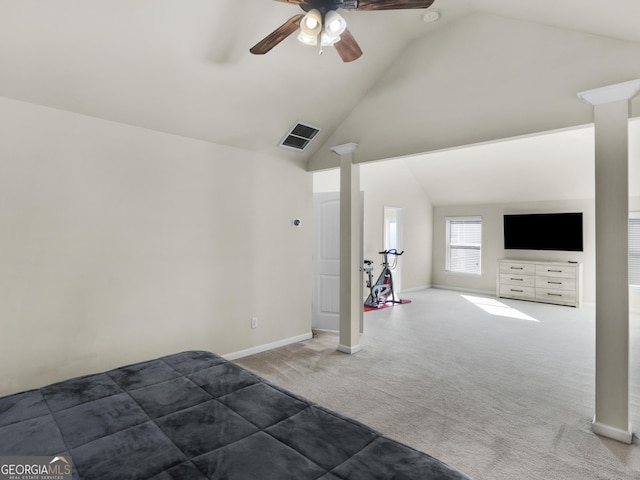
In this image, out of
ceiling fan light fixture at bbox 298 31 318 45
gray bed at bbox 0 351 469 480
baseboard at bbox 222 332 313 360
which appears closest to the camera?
gray bed at bbox 0 351 469 480

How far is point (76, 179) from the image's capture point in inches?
116

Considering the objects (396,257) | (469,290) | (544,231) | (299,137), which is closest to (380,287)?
(396,257)

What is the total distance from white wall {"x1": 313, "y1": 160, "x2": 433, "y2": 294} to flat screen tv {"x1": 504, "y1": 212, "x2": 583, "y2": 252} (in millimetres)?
1929

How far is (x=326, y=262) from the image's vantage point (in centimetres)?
547

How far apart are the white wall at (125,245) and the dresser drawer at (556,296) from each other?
230 inches

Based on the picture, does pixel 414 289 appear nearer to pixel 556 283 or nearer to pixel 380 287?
pixel 380 287

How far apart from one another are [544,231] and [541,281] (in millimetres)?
1077

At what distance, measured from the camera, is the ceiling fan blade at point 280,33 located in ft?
6.74

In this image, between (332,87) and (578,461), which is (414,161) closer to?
(332,87)

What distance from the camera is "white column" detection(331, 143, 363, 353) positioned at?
4297 mm

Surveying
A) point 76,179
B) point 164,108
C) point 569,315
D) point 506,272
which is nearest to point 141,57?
point 164,108

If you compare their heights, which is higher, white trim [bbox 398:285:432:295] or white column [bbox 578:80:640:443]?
white column [bbox 578:80:640:443]

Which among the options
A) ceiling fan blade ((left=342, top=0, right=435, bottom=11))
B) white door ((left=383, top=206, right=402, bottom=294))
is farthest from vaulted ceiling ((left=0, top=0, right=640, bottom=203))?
white door ((left=383, top=206, right=402, bottom=294))

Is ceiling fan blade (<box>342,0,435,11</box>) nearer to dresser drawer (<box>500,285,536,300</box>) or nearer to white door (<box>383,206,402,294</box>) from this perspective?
white door (<box>383,206,402,294</box>)
